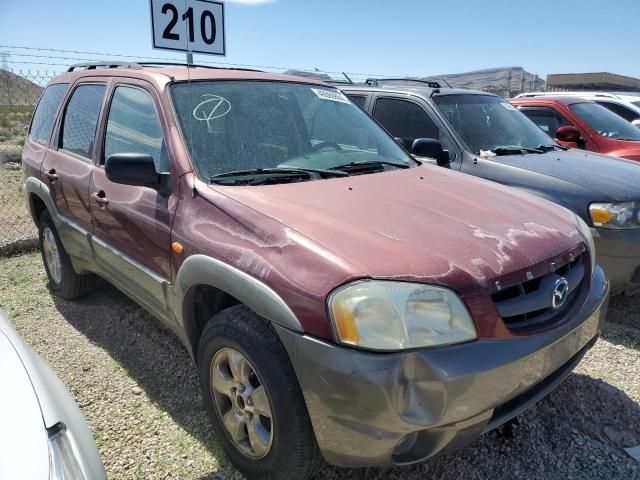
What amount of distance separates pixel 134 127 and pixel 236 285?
4.81ft

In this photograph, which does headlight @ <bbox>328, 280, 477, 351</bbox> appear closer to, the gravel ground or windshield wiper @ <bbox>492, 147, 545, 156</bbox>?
the gravel ground

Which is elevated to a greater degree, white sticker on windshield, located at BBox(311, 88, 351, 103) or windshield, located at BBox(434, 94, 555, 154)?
A: white sticker on windshield, located at BBox(311, 88, 351, 103)

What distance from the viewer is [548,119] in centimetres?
672

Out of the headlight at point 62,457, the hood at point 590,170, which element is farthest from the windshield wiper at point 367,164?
the headlight at point 62,457

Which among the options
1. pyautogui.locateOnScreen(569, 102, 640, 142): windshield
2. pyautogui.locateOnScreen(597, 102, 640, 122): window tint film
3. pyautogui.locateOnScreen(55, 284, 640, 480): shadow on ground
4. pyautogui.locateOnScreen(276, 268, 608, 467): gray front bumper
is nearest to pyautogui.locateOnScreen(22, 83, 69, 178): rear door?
pyautogui.locateOnScreen(55, 284, 640, 480): shadow on ground

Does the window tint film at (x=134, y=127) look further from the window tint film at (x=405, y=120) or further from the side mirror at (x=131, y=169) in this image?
the window tint film at (x=405, y=120)

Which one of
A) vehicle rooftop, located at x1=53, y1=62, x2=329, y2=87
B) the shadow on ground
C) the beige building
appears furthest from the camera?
the beige building

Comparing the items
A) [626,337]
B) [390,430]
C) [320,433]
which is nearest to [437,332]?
[390,430]

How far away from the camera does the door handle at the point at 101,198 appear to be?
3038mm

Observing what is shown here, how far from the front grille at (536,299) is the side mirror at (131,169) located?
1649 mm

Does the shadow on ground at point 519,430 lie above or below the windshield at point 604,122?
below

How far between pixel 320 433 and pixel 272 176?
4.06 feet

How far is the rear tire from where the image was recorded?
4.05 m

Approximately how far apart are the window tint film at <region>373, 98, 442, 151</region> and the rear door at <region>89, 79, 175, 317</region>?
2657 millimetres
